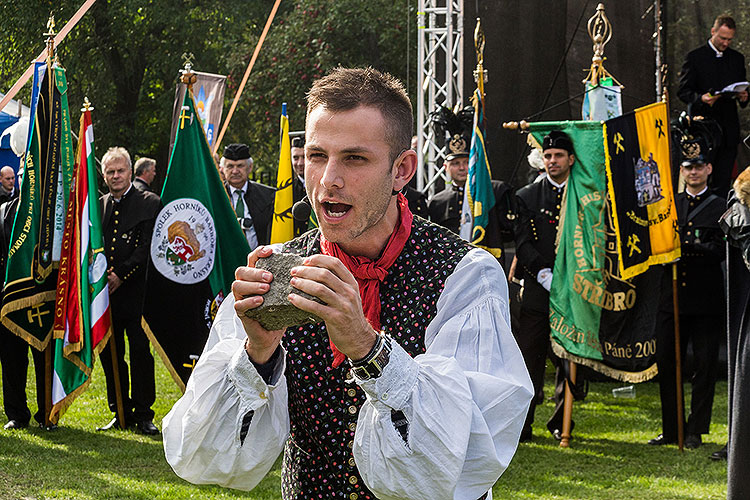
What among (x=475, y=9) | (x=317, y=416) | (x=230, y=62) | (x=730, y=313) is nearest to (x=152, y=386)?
(x=730, y=313)

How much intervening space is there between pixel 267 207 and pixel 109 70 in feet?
47.9

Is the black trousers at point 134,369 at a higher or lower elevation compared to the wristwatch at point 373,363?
lower

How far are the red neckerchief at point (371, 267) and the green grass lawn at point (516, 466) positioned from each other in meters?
3.65

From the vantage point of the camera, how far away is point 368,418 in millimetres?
1698

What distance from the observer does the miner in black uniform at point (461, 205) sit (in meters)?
7.17

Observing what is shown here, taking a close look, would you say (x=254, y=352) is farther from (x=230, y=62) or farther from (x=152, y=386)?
(x=230, y=62)

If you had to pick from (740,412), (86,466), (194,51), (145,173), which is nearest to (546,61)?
(145,173)

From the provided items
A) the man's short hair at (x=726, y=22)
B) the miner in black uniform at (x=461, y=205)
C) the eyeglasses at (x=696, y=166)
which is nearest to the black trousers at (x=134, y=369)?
the miner in black uniform at (x=461, y=205)

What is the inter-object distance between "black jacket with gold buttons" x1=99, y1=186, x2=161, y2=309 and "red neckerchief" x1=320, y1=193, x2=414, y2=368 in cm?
557

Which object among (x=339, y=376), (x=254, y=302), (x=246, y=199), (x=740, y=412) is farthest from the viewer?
(x=246, y=199)

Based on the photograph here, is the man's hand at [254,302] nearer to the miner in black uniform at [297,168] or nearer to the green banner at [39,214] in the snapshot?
the green banner at [39,214]

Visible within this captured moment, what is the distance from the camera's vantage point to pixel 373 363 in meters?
1.65

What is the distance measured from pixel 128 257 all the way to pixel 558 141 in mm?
3197

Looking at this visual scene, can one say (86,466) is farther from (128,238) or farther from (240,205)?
(240,205)
